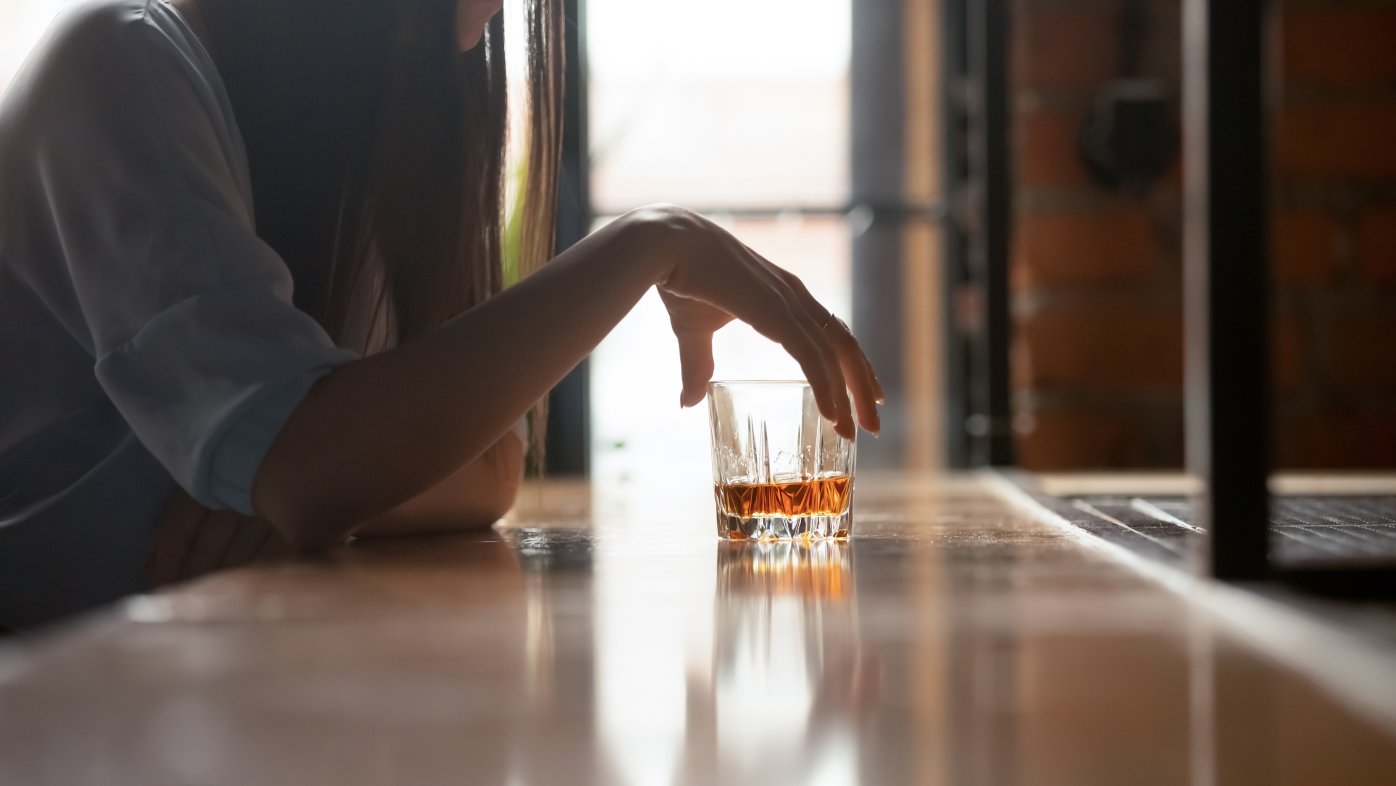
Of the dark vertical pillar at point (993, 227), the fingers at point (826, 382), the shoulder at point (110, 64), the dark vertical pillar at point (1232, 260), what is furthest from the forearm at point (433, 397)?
the dark vertical pillar at point (993, 227)

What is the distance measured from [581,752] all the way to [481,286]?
0.85m

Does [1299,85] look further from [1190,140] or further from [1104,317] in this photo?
[1190,140]

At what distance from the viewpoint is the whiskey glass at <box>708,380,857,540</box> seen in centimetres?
75

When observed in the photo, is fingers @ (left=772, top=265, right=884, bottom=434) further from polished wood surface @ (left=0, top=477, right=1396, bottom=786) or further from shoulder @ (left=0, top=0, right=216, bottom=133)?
shoulder @ (left=0, top=0, right=216, bottom=133)

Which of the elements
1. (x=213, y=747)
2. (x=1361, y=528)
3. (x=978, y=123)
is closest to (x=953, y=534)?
(x=1361, y=528)

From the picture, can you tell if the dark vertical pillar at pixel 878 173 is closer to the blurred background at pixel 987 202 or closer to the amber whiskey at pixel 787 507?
the blurred background at pixel 987 202

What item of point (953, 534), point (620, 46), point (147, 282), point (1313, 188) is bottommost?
point (953, 534)

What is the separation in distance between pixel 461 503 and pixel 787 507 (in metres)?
0.25

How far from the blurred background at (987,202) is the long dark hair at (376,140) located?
0.61 m

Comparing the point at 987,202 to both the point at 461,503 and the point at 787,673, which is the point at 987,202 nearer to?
the point at 461,503

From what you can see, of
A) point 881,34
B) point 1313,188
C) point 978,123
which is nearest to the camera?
point 978,123

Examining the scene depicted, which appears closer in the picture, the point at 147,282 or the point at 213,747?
the point at 213,747

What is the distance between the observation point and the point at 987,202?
149 cm

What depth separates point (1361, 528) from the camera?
0.77 metres
